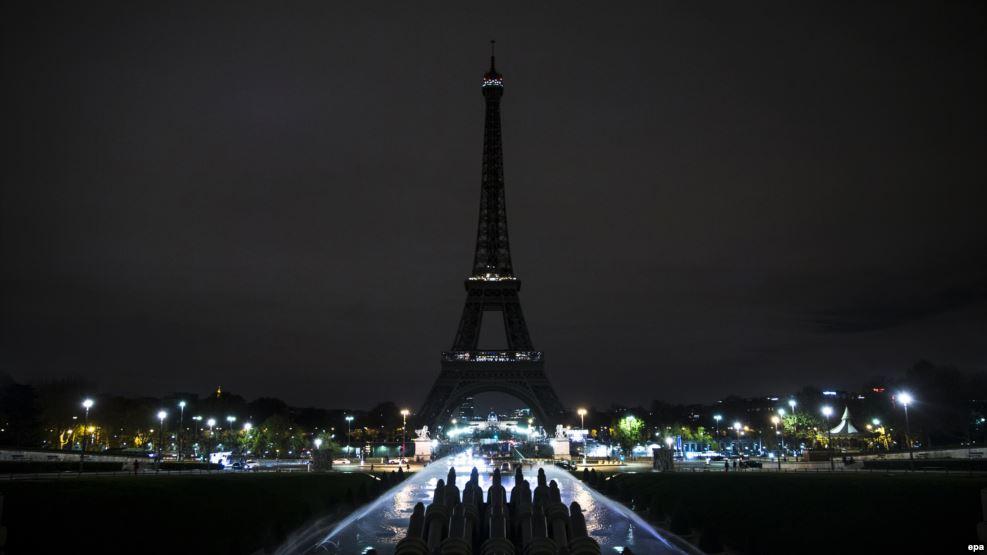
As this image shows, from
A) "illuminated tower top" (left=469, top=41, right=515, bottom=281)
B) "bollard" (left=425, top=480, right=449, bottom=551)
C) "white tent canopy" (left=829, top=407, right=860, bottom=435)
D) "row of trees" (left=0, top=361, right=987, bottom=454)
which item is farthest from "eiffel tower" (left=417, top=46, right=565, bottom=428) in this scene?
"bollard" (left=425, top=480, right=449, bottom=551)

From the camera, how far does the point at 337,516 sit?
31859mm

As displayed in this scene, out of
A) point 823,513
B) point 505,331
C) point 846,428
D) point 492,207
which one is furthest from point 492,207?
point 823,513

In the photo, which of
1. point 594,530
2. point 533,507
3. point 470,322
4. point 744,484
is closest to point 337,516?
point 594,530

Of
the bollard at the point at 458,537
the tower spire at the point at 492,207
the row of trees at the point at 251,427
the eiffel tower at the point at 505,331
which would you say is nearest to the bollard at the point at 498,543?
the bollard at the point at 458,537

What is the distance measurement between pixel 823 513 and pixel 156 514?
26.2m

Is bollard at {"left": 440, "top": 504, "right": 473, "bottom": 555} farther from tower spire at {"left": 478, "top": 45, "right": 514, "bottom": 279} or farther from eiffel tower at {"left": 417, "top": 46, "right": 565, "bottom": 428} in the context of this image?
tower spire at {"left": 478, "top": 45, "right": 514, "bottom": 279}

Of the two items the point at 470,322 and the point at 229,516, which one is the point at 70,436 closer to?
the point at 470,322

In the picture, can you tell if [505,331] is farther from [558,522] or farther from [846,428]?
[558,522]

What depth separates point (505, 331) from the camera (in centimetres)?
10869

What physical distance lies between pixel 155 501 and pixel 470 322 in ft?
262

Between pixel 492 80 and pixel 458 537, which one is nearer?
pixel 458 537

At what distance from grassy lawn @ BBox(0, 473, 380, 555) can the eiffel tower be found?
6041 cm

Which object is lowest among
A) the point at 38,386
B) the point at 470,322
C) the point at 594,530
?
the point at 594,530

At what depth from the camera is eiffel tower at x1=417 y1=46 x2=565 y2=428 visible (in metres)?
101
